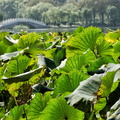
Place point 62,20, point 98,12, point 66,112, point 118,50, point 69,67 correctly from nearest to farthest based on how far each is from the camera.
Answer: point 66,112 < point 69,67 < point 118,50 < point 62,20 < point 98,12

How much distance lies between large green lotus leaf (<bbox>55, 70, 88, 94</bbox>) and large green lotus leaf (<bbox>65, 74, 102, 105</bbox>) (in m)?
0.04

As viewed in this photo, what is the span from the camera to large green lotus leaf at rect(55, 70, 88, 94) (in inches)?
15.0

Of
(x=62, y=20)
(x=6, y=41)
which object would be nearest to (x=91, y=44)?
(x=6, y=41)

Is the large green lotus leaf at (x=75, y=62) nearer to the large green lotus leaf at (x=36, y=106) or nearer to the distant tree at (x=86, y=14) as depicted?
the large green lotus leaf at (x=36, y=106)

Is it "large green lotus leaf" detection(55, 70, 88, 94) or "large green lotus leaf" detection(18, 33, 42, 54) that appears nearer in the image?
"large green lotus leaf" detection(55, 70, 88, 94)

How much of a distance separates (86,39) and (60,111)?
25cm

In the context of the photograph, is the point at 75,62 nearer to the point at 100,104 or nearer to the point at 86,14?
the point at 100,104

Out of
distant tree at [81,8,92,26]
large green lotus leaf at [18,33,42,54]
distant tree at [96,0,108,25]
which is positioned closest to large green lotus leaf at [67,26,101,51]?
large green lotus leaf at [18,33,42,54]

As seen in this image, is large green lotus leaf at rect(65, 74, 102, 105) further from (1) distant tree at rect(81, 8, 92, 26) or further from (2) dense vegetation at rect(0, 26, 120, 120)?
(1) distant tree at rect(81, 8, 92, 26)

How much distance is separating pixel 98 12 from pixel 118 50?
44.2 metres

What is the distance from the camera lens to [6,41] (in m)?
0.86

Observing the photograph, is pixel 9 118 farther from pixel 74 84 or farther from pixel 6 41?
pixel 6 41

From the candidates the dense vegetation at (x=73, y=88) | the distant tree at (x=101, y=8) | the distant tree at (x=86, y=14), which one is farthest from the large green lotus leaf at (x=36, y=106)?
the distant tree at (x=101, y=8)

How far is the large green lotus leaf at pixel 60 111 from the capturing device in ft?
1.05
